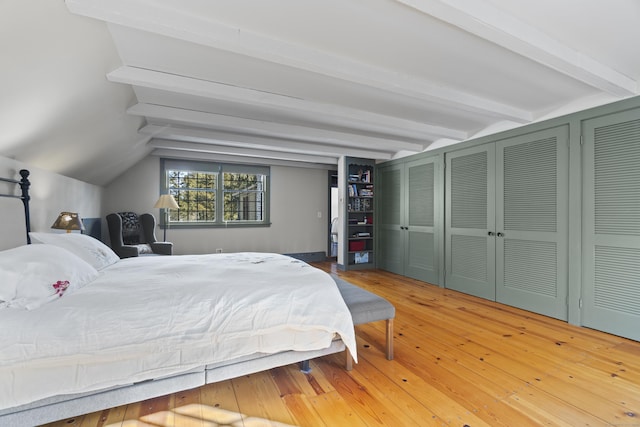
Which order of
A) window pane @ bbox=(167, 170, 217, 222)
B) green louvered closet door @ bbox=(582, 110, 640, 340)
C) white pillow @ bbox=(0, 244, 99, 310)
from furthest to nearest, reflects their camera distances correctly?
1. window pane @ bbox=(167, 170, 217, 222)
2. green louvered closet door @ bbox=(582, 110, 640, 340)
3. white pillow @ bbox=(0, 244, 99, 310)

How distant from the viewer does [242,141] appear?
4172 millimetres

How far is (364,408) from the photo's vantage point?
5.61ft

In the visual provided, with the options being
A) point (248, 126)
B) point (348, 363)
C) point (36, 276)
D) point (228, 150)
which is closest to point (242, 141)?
point (248, 126)

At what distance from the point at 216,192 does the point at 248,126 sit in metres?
2.59

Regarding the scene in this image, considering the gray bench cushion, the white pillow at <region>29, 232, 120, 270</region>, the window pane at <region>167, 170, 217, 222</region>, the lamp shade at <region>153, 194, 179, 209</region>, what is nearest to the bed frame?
the white pillow at <region>29, 232, 120, 270</region>

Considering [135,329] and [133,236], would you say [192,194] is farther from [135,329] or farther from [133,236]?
[135,329]

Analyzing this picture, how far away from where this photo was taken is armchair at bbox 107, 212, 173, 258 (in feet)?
12.9

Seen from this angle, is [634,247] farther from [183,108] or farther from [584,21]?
[183,108]

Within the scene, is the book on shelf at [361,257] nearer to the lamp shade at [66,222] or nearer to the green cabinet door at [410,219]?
the green cabinet door at [410,219]

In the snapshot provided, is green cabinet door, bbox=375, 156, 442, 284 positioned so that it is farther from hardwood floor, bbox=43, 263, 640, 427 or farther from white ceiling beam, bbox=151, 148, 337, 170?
hardwood floor, bbox=43, 263, 640, 427

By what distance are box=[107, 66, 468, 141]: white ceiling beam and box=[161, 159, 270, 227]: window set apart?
287cm

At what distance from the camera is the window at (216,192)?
17.9ft

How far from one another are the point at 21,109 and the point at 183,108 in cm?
147

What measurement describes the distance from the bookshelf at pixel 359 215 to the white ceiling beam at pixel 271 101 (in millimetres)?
1697
